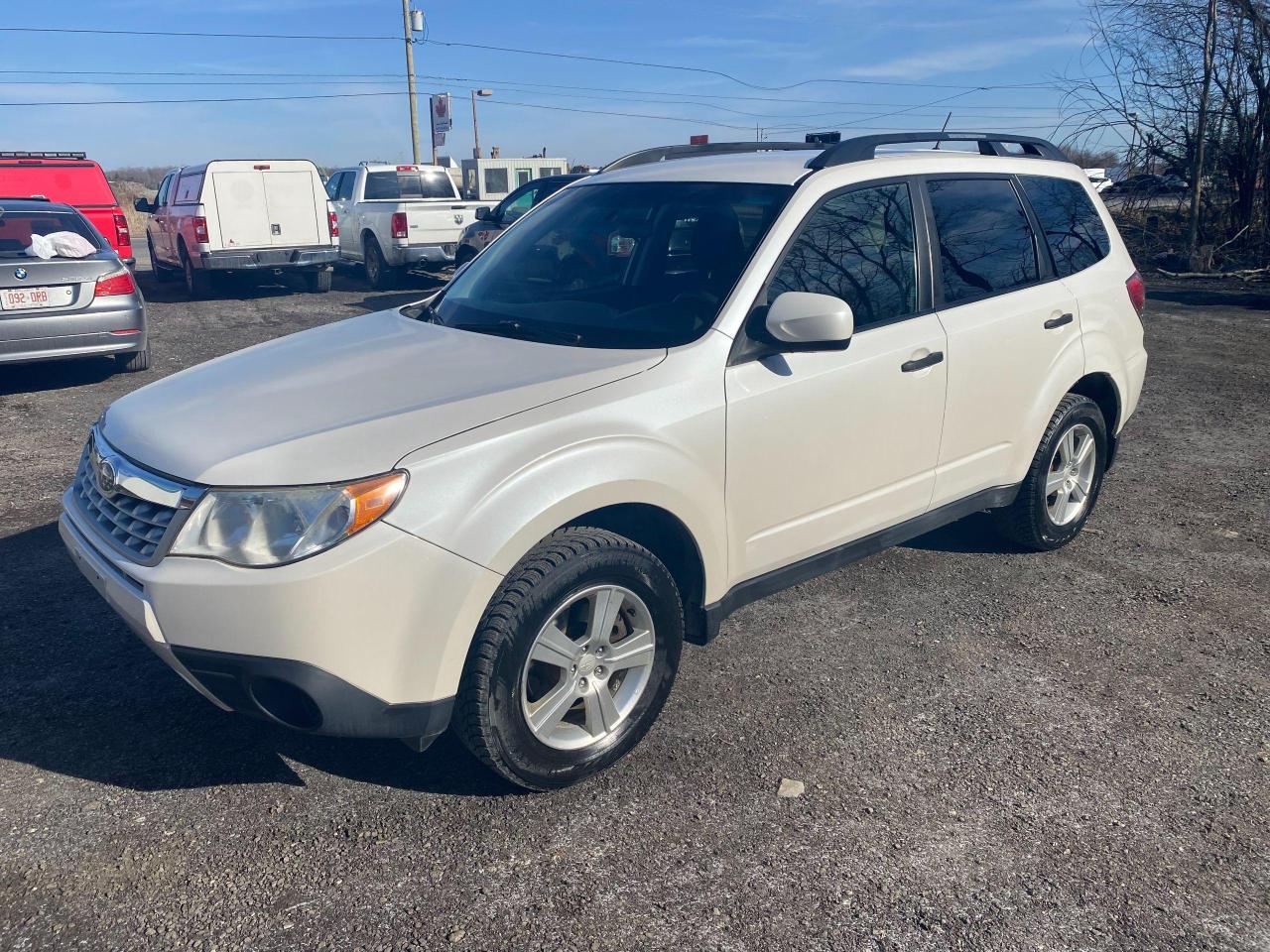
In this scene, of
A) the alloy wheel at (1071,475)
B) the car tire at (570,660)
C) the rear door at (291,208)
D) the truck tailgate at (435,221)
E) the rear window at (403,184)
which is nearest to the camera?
the car tire at (570,660)

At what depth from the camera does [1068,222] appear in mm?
4859

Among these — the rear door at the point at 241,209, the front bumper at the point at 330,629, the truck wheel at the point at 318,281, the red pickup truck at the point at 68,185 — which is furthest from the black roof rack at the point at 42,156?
the front bumper at the point at 330,629

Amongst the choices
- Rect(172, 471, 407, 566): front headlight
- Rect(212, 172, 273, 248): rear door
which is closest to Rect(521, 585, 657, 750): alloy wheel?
Rect(172, 471, 407, 566): front headlight

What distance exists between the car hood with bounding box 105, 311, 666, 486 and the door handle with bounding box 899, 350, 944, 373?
1079mm

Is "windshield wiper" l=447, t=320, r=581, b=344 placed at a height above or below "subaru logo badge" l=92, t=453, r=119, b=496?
above

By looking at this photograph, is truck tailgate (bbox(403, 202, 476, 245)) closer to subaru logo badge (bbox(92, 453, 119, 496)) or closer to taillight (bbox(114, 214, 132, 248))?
taillight (bbox(114, 214, 132, 248))

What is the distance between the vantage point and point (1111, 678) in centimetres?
384

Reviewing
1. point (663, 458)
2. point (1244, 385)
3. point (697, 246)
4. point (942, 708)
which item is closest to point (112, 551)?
point (663, 458)

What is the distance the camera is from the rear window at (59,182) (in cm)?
1418

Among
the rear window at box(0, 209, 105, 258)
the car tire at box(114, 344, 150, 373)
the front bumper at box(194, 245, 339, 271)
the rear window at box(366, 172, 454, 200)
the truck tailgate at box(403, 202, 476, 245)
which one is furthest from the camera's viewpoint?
the rear window at box(366, 172, 454, 200)

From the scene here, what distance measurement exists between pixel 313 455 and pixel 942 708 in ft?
7.58

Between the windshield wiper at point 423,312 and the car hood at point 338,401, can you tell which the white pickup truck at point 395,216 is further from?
the car hood at point 338,401

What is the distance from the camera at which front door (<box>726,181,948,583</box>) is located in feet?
11.2

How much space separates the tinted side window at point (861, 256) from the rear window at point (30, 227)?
23.7ft
